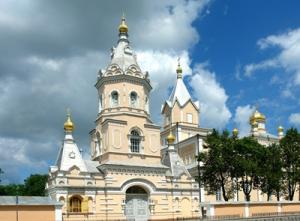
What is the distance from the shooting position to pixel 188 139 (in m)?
49.5

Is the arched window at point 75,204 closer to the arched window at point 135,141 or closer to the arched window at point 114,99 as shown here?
the arched window at point 135,141

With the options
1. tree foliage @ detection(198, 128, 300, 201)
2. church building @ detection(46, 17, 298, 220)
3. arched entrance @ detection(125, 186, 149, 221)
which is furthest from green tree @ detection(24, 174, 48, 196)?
tree foliage @ detection(198, 128, 300, 201)

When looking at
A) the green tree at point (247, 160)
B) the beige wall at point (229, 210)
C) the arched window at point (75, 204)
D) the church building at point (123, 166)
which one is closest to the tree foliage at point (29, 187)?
the church building at point (123, 166)

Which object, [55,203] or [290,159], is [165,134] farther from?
[55,203]

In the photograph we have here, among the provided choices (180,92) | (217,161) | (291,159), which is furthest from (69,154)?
(180,92)

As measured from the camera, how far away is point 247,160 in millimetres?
33281

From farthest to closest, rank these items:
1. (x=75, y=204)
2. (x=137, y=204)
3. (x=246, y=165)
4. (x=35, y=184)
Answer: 1. (x=35, y=184)
2. (x=137, y=204)
3. (x=75, y=204)
4. (x=246, y=165)

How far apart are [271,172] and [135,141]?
40.3ft

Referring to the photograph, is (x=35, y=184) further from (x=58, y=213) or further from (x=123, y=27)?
(x=58, y=213)

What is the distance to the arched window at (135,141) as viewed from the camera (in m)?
38.1

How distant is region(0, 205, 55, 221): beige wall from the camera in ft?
77.6

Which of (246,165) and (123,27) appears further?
(123,27)

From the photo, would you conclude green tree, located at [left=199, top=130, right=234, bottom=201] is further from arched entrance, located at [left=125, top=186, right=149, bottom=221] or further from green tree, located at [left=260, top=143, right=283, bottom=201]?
arched entrance, located at [left=125, top=186, right=149, bottom=221]

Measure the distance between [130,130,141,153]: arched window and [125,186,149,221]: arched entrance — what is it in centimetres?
348
